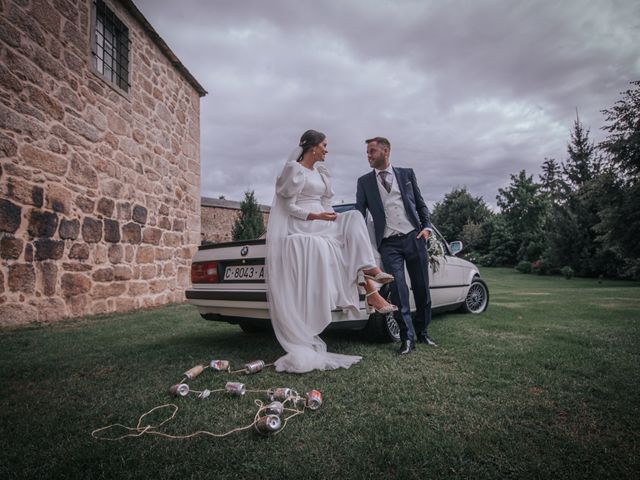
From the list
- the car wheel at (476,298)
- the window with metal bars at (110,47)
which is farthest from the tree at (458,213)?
the window with metal bars at (110,47)

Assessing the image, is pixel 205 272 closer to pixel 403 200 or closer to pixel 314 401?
pixel 314 401

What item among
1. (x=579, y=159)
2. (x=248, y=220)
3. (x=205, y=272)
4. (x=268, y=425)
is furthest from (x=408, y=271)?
(x=579, y=159)

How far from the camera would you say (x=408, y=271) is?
144 inches

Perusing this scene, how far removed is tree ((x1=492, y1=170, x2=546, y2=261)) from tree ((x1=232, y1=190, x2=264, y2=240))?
19.4 meters

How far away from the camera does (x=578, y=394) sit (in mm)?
2115

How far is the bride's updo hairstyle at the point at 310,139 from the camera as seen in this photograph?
11.2ft

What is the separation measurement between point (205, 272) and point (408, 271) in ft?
7.06

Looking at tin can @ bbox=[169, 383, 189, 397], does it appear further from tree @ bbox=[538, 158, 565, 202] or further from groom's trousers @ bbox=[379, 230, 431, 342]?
tree @ bbox=[538, 158, 565, 202]

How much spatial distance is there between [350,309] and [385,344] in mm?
838

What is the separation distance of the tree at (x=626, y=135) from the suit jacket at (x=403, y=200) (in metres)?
14.0

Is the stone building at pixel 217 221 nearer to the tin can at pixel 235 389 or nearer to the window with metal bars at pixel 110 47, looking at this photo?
the window with metal bars at pixel 110 47

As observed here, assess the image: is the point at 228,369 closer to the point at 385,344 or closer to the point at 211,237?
the point at 385,344

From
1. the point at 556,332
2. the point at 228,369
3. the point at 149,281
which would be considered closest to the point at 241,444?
the point at 228,369

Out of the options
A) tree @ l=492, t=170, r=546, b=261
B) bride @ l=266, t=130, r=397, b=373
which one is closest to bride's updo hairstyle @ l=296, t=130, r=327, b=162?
bride @ l=266, t=130, r=397, b=373
